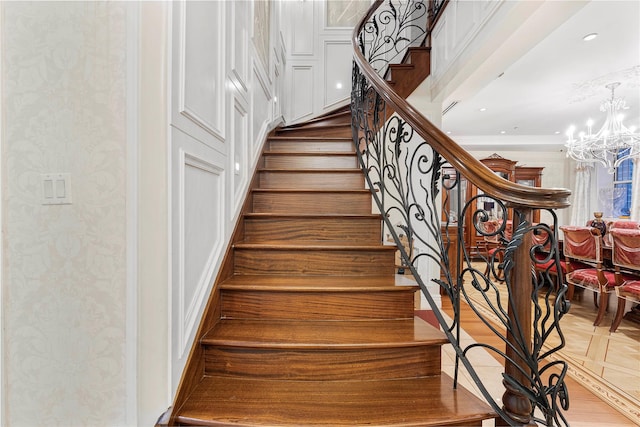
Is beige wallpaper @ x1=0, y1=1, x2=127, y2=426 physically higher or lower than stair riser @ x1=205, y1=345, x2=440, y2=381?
higher

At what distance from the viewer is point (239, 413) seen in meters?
1.11

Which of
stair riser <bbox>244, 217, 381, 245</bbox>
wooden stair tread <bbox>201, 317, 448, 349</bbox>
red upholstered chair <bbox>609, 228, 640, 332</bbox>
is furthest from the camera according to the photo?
red upholstered chair <bbox>609, 228, 640, 332</bbox>

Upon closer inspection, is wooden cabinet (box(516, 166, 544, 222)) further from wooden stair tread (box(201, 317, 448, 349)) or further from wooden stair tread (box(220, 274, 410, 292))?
wooden stair tread (box(201, 317, 448, 349))

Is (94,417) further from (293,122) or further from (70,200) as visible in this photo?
(293,122)

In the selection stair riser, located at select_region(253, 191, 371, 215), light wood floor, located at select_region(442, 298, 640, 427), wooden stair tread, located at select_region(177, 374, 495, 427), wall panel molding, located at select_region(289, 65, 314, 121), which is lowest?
light wood floor, located at select_region(442, 298, 640, 427)

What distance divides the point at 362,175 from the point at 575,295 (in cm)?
369

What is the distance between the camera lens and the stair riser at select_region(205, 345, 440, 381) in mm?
1334

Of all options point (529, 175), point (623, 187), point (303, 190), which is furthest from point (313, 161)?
point (623, 187)

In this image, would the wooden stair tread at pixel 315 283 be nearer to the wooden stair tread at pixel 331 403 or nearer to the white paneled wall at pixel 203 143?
the white paneled wall at pixel 203 143

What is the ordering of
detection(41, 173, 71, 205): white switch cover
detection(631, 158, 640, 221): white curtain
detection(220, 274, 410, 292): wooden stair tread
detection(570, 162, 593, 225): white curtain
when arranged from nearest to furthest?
1. detection(41, 173, 71, 205): white switch cover
2. detection(220, 274, 410, 292): wooden stair tread
3. detection(631, 158, 640, 221): white curtain
4. detection(570, 162, 593, 225): white curtain

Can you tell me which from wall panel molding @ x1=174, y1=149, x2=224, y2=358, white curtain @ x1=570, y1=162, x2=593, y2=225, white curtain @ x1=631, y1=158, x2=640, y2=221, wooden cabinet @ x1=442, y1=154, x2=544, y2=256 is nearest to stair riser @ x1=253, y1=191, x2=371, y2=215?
wall panel molding @ x1=174, y1=149, x2=224, y2=358

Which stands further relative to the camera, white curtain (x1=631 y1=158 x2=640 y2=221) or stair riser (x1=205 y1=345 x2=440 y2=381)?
white curtain (x1=631 y1=158 x2=640 y2=221)

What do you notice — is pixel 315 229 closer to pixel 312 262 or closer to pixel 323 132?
pixel 312 262

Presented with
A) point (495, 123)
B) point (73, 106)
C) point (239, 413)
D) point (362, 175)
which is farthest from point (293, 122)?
point (495, 123)
